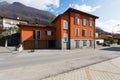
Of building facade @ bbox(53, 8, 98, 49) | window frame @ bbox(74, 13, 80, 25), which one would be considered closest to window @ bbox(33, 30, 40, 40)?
building facade @ bbox(53, 8, 98, 49)

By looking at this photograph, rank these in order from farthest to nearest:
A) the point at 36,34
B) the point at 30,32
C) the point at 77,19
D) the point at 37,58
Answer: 1. the point at 77,19
2. the point at 36,34
3. the point at 30,32
4. the point at 37,58

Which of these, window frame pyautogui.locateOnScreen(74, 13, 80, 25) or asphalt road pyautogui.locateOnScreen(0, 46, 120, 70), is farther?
window frame pyautogui.locateOnScreen(74, 13, 80, 25)

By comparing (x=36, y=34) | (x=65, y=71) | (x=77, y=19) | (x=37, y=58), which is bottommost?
(x=65, y=71)

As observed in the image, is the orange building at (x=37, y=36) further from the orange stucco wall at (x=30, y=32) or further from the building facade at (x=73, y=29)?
the building facade at (x=73, y=29)

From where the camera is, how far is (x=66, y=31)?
35.3 metres

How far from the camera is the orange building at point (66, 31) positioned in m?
33.4

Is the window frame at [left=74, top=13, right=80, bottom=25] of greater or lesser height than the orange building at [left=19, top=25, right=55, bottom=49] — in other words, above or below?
above

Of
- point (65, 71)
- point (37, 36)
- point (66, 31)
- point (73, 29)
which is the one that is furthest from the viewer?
point (73, 29)

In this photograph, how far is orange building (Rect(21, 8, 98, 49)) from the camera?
33406mm

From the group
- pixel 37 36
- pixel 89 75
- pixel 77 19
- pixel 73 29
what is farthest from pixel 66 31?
pixel 89 75

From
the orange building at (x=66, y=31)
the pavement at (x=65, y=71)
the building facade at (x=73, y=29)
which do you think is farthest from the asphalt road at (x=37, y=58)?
the building facade at (x=73, y=29)

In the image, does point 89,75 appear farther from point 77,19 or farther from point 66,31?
point 77,19

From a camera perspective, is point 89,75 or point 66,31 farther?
point 66,31

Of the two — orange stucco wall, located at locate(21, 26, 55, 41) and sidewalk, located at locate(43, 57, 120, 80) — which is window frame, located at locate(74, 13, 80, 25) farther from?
sidewalk, located at locate(43, 57, 120, 80)
